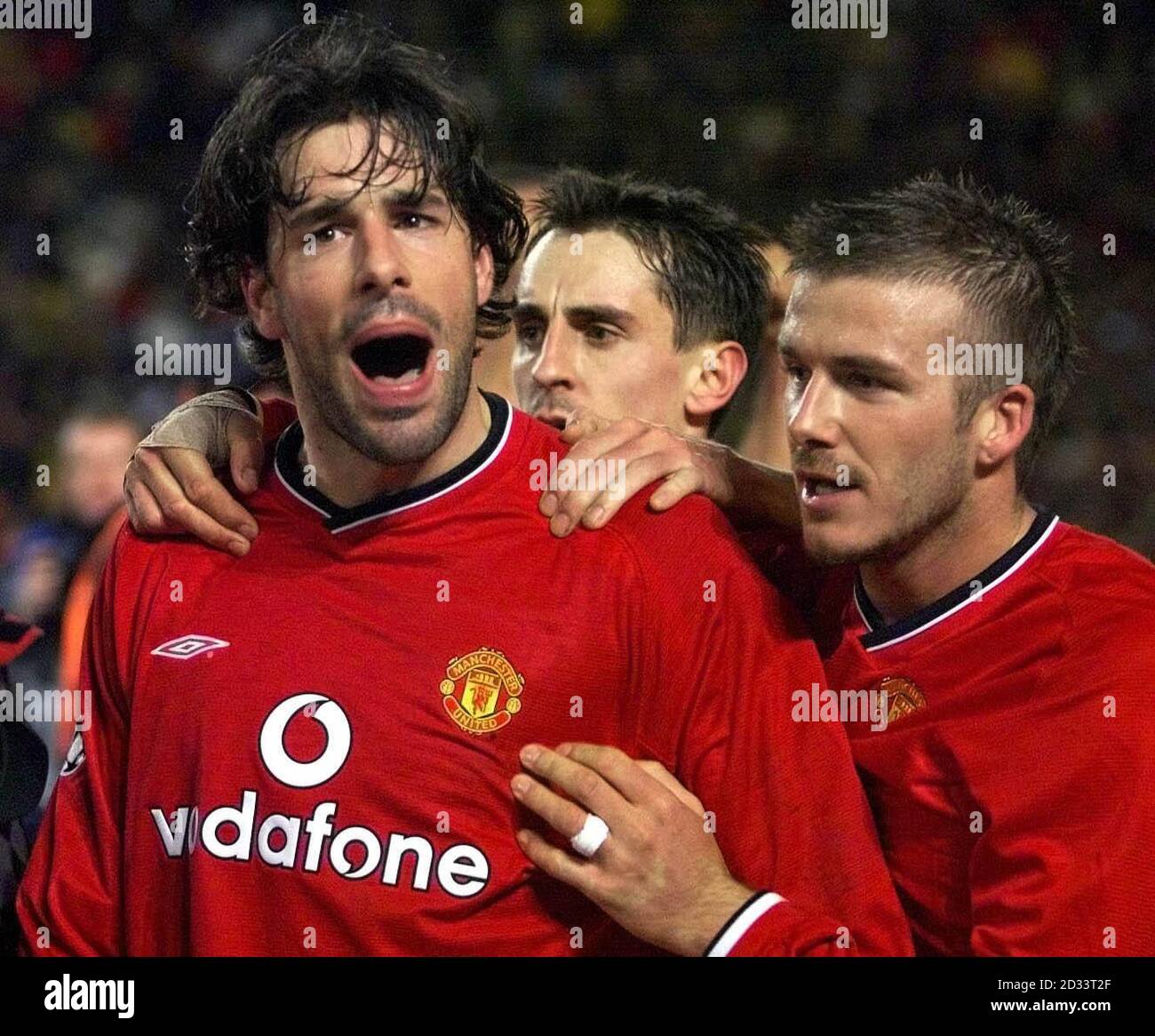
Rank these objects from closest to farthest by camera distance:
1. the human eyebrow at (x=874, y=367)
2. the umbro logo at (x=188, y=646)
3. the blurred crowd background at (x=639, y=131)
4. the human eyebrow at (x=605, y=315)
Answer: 1. the umbro logo at (x=188, y=646)
2. the human eyebrow at (x=874, y=367)
3. the human eyebrow at (x=605, y=315)
4. the blurred crowd background at (x=639, y=131)

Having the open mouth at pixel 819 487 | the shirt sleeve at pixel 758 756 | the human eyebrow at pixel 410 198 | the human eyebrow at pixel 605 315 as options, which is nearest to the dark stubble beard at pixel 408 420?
the human eyebrow at pixel 410 198

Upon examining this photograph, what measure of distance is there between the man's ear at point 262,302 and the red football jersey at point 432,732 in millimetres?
290

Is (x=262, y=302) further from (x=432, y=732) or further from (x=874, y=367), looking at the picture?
(x=874, y=367)

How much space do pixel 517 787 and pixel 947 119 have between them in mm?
4790

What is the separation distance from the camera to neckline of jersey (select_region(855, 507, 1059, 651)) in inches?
82.7

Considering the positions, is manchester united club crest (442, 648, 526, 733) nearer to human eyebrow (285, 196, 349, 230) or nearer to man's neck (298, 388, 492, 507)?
man's neck (298, 388, 492, 507)

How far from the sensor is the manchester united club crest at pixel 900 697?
2045 millimetres

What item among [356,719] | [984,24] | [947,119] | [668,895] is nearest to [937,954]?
[668,895]

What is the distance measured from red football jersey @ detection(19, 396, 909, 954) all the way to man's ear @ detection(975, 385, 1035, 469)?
386 mm

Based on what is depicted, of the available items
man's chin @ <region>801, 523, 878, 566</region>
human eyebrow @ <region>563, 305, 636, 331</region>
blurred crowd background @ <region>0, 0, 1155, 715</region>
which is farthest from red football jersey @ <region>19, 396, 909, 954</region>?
blurred crowd background @ <region>0, 0, 1155, 715</region>

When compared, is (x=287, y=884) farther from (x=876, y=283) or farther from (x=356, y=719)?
(x=876, y=283)

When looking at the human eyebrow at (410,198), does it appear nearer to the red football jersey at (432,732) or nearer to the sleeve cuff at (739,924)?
the red football jersey at (432,732)

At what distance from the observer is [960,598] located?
2105mm

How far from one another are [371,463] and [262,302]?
29cm
